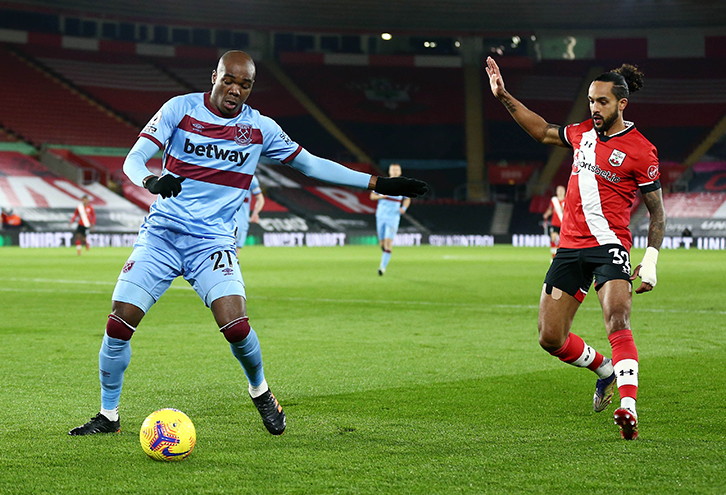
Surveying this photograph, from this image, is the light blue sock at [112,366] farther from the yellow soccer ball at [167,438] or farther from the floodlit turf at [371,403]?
the yellow soccer ball at [167,438]

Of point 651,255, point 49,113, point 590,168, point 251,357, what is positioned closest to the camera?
point 251,357

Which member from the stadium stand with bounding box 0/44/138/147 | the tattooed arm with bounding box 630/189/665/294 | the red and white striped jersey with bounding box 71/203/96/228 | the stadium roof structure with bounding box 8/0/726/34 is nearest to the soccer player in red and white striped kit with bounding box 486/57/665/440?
the tattooed arm with bounding box 630/189/665/294

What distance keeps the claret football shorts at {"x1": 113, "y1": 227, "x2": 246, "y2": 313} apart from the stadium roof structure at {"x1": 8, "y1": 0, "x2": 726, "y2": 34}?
1642 inches

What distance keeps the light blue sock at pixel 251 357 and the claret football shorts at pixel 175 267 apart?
28 centimetres

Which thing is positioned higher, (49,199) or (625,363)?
(625,363)

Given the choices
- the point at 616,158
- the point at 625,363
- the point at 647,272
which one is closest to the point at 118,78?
the point at 616,158

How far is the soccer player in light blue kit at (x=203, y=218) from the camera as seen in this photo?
15.6 ft

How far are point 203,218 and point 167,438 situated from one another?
4.57 ft

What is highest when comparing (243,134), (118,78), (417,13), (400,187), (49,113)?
(417,13)

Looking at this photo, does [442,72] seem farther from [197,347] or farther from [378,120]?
[197,347]

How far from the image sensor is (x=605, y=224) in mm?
5266

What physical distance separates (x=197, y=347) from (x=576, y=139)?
13.8 feet

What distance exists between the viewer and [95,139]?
42.7m

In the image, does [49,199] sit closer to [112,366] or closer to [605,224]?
[112,366]
